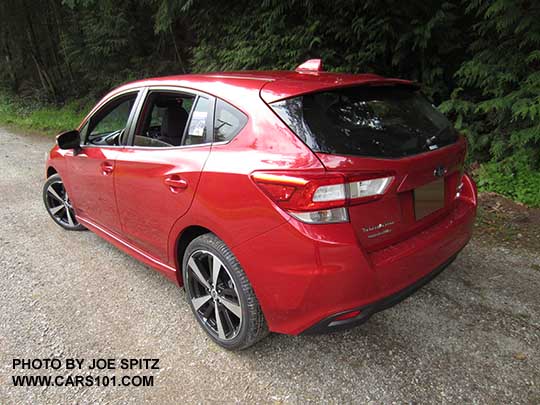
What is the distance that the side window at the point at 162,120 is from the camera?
275 centimetres

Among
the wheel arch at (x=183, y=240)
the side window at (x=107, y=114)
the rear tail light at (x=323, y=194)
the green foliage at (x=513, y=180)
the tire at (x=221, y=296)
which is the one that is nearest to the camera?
the rear tail light at (x=323, y=194)

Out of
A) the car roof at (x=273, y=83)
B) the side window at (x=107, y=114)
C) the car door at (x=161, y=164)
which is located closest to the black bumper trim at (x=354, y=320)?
the car door at (x=161, y=164)

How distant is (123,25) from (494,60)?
9524mm

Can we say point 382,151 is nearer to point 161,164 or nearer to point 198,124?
point 198,124

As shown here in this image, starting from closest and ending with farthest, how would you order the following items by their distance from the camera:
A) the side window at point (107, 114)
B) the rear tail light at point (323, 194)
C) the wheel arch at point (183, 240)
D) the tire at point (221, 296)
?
the rear tail light at point (323, 194) < the tire at point (221, 296) < the wheel arch at point (183, 240) < the side window at point (107, 114)

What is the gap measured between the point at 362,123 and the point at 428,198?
560 mm

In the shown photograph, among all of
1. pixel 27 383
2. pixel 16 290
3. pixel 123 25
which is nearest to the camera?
pixel 27 383

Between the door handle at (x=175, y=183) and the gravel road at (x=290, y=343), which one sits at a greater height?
the door handle at (x=175, y=183)

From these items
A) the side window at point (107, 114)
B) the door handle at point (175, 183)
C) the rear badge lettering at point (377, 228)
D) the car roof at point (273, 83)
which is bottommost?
the rear badge lettering at point (377, 228)

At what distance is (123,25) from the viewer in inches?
413

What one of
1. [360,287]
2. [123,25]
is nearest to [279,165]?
[360,287]

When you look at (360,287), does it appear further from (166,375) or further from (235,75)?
(235,75)

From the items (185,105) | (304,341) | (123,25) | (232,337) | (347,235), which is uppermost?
(123,25)

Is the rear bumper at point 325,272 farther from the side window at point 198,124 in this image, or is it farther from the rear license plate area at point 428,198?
the side window at point 198,124
